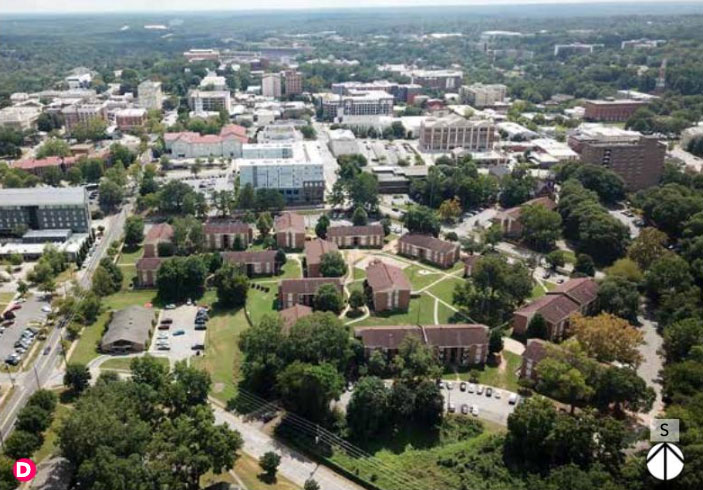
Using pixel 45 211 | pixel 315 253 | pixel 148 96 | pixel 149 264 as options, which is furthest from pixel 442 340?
pixel 148 96

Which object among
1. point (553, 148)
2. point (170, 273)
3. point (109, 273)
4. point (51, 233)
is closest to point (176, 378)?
point (170, 273)

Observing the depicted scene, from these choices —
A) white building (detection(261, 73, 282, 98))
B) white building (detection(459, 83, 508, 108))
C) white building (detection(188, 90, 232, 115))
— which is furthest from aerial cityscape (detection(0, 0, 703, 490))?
white building (detection(261, 73, 282, 98))

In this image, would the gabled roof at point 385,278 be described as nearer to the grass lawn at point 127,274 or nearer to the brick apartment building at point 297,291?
the brick apartment building at point 297,291

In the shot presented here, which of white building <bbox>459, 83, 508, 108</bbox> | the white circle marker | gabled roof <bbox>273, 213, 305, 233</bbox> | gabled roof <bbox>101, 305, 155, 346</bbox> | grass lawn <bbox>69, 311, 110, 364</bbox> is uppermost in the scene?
the white circle marker

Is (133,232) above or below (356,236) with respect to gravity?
above

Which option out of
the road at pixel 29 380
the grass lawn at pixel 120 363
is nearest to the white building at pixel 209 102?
the road at pixel 29 380

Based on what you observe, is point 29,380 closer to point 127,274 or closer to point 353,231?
point 127,274

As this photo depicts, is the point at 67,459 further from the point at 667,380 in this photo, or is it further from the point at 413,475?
the point at 667,380

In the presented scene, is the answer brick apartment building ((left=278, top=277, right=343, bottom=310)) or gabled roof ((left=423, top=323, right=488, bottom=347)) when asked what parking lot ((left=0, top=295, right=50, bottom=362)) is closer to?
brick apartment building ((left=278, top=277, right=343, bottom=310))
